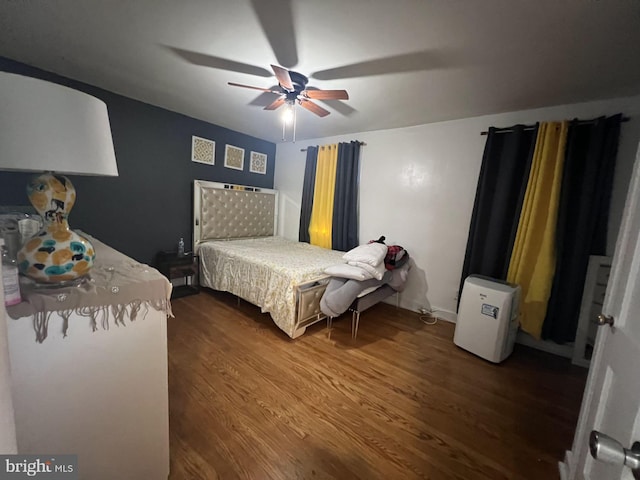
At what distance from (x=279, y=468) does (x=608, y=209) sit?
3.31 m

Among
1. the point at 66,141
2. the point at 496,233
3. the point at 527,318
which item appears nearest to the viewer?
the point at 66,141

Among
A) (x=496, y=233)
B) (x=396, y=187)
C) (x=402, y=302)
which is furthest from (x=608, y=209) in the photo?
(x=402, y=302)

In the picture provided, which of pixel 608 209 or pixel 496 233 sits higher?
pixel 608 209

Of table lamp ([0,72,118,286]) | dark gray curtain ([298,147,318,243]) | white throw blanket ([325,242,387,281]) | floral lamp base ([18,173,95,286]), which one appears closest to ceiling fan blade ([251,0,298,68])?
table lamp ([0,72,118,286])

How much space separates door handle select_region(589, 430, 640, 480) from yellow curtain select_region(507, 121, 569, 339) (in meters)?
2.31

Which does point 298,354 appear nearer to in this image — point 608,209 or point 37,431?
point 37,431

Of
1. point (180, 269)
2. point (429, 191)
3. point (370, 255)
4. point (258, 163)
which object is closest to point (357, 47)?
point (370, 255)

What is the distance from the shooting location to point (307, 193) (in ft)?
13.3

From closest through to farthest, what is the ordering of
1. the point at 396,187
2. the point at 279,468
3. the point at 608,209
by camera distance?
1. the point at 279,468
2. the point at 608,209
3. the point at 396,187

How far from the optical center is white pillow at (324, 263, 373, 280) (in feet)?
7.52

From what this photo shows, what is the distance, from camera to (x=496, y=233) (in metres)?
2.58

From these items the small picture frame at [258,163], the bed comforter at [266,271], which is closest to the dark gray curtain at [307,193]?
the bed comforter at [266,271]

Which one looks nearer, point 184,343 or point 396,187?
point 184,343

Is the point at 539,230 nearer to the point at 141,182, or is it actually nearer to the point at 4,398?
the point at 4,398
